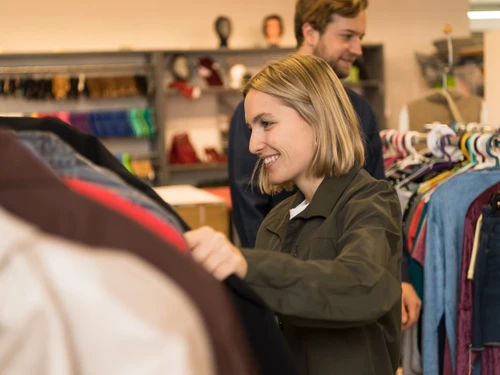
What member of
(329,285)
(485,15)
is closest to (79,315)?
(329,285)

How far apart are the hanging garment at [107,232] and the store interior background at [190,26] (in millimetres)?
6366

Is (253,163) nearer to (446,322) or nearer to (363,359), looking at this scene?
(446,322)

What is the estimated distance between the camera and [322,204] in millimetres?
1616

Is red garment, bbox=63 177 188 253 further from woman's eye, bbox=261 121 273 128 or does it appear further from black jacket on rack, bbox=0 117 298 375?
woman's eye, bbox=261 121 273 128

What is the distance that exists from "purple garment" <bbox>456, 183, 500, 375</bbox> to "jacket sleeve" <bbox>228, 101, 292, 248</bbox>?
2.10ft

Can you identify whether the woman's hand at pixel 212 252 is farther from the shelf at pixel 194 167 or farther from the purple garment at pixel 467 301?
the shelf at pixel 194 167

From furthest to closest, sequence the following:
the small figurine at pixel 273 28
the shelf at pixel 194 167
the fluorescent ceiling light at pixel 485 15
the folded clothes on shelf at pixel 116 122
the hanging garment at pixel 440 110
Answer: the fluorescent ceiling light at pixel 485 15 → the small figurine at pixel 273 28 → the shelf at pixel 194 167 → the folded clothes on shelf at pixel 116 122 → the hanging garment at pixel 440 110

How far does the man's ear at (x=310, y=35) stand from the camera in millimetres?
2818

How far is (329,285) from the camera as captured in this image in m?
1.21

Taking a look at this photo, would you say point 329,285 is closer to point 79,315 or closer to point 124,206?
point 124,206

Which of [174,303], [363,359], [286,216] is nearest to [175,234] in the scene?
[174,303]

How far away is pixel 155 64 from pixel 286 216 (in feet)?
16.5

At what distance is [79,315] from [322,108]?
1.17 metres

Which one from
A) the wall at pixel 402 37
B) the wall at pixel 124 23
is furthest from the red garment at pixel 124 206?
the wall at pixel 402 37
